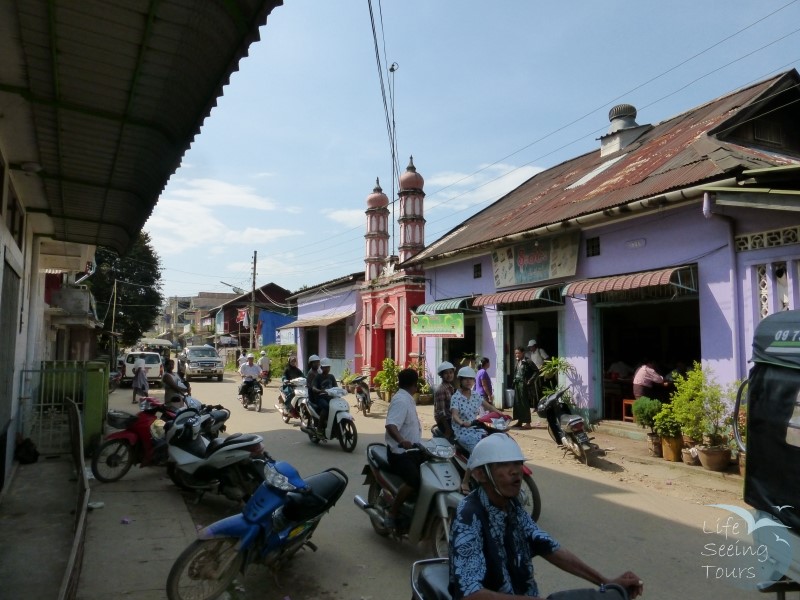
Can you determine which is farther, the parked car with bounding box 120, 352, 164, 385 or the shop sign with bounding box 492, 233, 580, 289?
the parked car with bounding box 120, 352, 164, 385

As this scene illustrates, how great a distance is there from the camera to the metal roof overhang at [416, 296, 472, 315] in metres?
15.4

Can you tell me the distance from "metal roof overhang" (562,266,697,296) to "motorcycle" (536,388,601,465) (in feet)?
7.29

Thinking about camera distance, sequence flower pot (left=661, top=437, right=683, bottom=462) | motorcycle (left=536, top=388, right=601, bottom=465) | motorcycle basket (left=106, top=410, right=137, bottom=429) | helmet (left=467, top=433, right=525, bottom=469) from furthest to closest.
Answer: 1. motorcycle (left=536, top=388, right=601, bottom=465)
2. flower pot (left=661, top=437, right=683, bottom=462)
3. motorcycle basket (left=106, top=410, right=137, bottom=429)
4. helmet (left=467, top=433, right=525, bottom=469)

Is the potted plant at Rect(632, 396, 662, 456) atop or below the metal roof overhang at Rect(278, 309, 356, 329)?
below

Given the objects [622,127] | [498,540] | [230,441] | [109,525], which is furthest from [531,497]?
[622,127]

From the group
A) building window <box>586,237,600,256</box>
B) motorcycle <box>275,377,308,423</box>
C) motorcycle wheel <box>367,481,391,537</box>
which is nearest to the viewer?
motorcycle wheel <box>367,481,391,537</box>

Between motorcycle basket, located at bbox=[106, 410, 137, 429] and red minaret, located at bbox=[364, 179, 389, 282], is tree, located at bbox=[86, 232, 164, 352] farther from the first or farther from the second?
motorcycle basket, located at bbox=[106, 410, 137, 429]

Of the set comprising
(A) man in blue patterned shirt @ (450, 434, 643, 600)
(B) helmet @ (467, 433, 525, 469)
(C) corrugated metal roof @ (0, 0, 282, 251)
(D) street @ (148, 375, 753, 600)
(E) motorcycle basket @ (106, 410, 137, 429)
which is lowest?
(D) street @ (148, 375, 753, 600)

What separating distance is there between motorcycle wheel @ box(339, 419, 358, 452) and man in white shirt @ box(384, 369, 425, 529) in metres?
4.57

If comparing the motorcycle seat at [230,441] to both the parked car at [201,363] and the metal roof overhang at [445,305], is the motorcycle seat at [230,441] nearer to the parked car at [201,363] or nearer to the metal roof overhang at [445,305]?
the metal roof overhang at [445,305]

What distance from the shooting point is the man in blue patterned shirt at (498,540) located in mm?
2203

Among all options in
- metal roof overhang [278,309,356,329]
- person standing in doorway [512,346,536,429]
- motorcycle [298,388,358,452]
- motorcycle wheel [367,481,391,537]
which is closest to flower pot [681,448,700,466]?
person standing in doorway [512,346,536,429]

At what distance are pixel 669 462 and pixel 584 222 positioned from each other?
4.80 metres

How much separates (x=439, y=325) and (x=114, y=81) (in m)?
13.1
